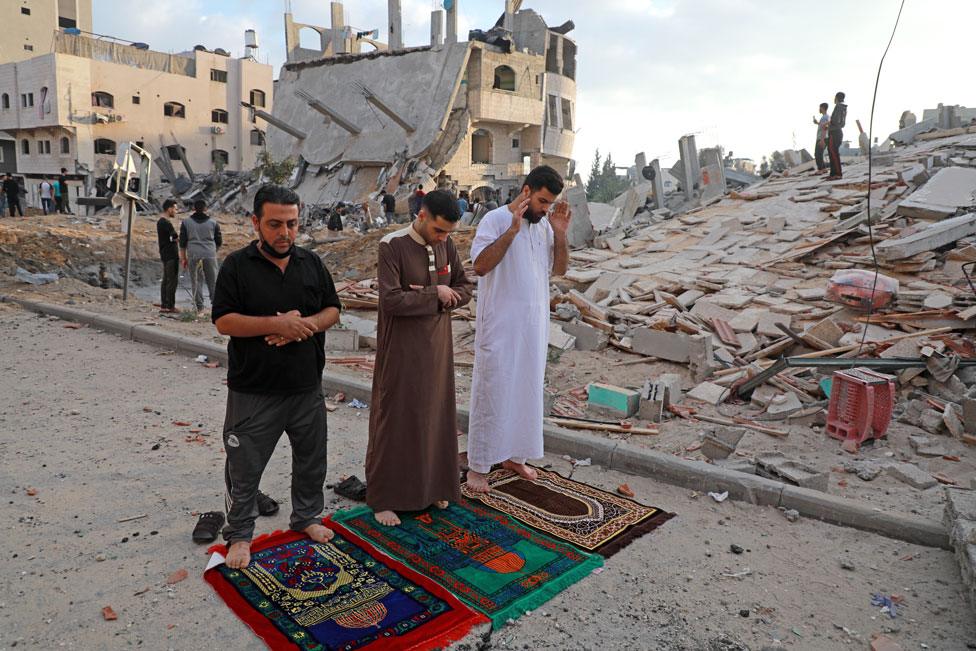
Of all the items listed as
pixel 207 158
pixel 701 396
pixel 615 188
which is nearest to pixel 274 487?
pixel 701 396

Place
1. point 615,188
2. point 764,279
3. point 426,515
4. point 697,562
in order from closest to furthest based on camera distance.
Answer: point 697,562
point 426,515
point 764,279
point 615,188

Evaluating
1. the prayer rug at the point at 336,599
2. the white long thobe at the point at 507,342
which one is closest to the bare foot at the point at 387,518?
the prayer rug at the point at 336,599

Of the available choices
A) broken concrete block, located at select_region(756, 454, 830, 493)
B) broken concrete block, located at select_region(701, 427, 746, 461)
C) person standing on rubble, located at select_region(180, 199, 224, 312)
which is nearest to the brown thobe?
broken concrete block, located at select_region(701, 427, 746, 461)

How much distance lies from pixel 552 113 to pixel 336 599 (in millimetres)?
36736

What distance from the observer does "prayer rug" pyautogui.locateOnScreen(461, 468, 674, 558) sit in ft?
12.0

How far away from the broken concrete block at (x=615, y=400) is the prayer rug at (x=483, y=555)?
2.13 meters

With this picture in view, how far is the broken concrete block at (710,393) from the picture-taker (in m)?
6.14

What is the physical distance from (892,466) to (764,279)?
554 centimetres

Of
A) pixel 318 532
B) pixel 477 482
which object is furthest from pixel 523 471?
pixel 318 532

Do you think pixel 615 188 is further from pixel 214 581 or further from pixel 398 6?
pixel 214 581

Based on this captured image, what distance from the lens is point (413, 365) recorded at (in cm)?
362

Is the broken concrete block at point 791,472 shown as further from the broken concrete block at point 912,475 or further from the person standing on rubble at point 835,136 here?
the person standing on rubble at point 835,136

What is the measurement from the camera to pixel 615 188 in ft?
173

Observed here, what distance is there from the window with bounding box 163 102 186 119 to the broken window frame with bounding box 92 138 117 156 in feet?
12.1
